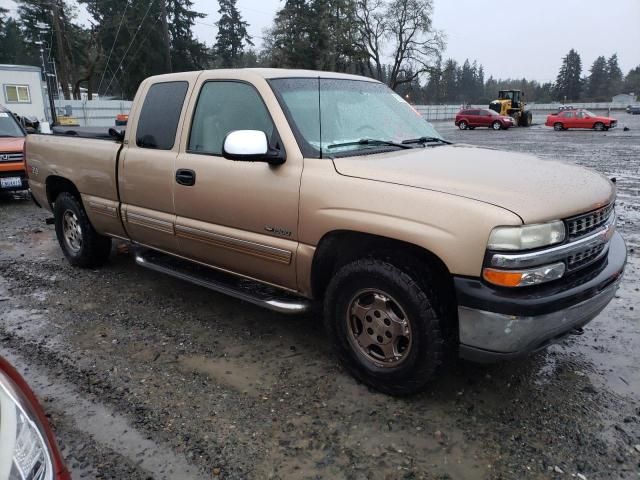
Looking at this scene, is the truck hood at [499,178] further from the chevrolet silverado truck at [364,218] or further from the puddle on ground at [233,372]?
the puddle on ground at [233,372]

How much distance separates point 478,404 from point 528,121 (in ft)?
137

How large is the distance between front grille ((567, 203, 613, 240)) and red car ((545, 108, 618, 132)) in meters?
34.8

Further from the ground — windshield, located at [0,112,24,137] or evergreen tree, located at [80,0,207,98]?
evergreen tree, located at [80,0,207,98]

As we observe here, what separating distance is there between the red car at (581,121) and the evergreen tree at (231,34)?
131 feet

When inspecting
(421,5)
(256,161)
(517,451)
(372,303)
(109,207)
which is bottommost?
(517,451)

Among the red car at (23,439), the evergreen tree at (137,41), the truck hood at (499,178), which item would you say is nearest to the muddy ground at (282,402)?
the red car at (23,439)

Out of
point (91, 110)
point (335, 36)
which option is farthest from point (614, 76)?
point (91, 110)

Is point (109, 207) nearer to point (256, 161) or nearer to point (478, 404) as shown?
point (256, 161)

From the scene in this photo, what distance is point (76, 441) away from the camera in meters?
2.72

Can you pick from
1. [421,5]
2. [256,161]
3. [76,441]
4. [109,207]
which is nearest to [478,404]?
[256,161]

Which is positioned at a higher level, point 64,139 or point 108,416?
point 64,139

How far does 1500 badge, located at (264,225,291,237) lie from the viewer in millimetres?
3346

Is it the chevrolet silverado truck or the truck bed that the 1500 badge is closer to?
the chevrolet silverado truck

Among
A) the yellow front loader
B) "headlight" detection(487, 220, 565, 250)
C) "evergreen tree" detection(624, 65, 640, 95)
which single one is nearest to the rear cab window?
"headlight" detection(487, 220, 565, 250)
